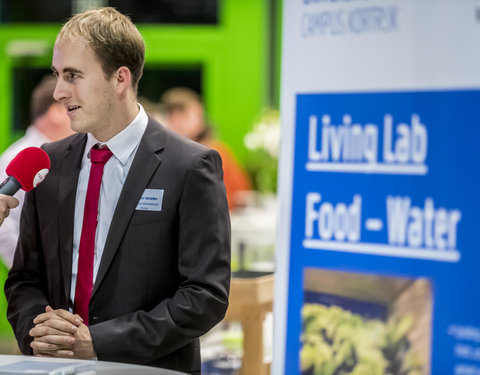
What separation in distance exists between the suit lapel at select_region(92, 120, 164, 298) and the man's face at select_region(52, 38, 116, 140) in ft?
0.50

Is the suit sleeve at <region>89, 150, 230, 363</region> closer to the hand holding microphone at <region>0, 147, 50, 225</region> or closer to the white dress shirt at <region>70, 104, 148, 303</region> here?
the white dress shirt at <region>70, 104, 148, 303</region>

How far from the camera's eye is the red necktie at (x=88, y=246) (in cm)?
217

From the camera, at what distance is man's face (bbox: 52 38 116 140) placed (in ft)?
7.05

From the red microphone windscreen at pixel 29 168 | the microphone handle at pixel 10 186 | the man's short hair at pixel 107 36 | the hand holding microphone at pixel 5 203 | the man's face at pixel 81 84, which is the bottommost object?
the hand holding microphone at pixel 5 203

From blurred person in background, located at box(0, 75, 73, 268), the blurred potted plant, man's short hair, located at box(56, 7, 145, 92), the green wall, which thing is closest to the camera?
man's short hair, located at box(56, 7, 145, 92)

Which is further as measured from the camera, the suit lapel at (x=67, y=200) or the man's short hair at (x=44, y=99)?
the man's short hair at (x=44, y=99)

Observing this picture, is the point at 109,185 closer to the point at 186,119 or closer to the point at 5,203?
the point at 5,203

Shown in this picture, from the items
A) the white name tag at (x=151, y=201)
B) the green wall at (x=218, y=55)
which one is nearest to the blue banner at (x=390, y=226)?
the white name tag at (x=151, y=201)

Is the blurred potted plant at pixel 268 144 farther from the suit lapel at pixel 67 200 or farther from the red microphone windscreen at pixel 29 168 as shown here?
the red microphone windscreen at pixel 29 168

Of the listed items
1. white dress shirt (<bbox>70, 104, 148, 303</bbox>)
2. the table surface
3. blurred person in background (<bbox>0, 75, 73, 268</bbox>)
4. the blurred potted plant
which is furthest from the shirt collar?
the blurred potted plant

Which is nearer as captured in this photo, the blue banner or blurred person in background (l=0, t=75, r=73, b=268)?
the blue banner

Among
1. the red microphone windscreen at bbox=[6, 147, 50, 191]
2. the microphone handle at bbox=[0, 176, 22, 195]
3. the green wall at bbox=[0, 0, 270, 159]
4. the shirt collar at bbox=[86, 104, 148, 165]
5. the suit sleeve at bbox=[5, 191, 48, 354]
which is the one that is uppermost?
the green wall at bbox=[0, 0, 270, 159]

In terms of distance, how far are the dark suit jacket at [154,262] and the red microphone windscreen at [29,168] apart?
0.28 feet

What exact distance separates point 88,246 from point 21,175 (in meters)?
0.26
